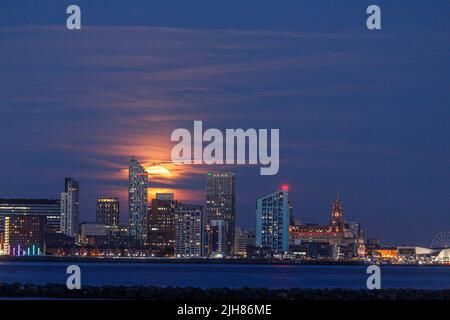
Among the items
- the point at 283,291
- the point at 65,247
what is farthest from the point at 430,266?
the point at 283,291

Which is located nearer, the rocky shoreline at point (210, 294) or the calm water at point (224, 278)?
the rocky shoreline at point (210, 294)

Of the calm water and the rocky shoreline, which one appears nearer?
the rocky shoreline

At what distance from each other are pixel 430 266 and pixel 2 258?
55518 millimetres

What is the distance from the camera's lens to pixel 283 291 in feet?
139

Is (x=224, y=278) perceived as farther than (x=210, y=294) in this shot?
Yes
